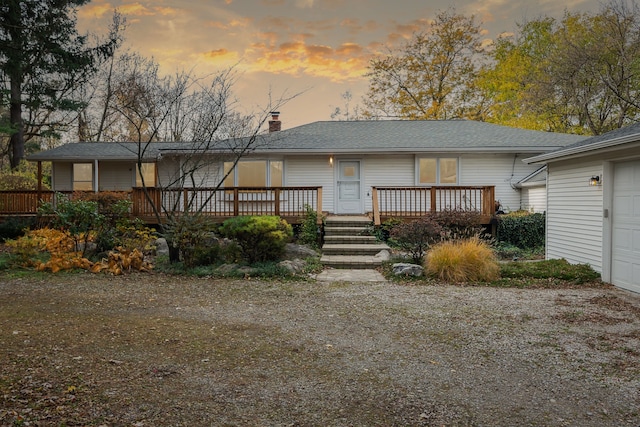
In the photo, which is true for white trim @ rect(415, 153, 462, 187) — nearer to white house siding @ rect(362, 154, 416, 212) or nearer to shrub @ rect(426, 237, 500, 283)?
white house siding @ rect(362, 154, 416, 212)

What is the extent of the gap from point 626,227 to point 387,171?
27.1 feet

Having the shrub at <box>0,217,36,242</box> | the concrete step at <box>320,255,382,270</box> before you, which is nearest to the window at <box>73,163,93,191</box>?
the shrub at <box>0,217,36,242</box>

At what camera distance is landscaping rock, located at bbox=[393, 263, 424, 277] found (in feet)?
29.1

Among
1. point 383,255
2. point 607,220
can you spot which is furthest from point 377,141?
point 607,220

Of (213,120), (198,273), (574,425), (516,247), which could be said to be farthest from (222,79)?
(574,425)

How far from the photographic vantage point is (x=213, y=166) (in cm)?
1530

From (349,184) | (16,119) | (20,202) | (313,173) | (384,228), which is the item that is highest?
(16,119)

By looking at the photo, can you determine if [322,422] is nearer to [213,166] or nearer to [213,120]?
[213,120]

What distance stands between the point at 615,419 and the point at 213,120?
11.4 meters

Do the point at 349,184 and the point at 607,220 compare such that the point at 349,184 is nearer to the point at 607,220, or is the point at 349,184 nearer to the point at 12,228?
the point at 607,220

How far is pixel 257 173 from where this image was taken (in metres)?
15.5

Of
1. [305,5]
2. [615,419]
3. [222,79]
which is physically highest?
[305,5]

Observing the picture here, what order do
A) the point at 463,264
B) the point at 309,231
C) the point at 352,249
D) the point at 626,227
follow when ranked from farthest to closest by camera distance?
1. the point at 309,231
2. the point at 352,249
3. the point at 463,264
4. the point at 626,227

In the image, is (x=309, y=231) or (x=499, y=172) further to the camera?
(x=499, y=172)
